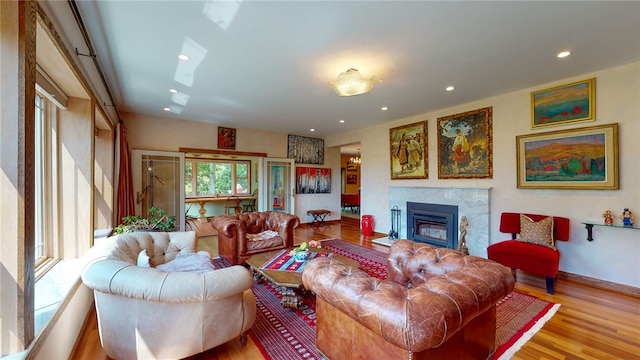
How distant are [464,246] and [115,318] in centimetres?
467

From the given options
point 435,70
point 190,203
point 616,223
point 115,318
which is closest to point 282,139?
point 190,203

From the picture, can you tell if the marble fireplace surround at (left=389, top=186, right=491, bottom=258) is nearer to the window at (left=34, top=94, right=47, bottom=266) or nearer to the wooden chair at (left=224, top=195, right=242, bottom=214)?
the window at (left=34, top=94, right=47, bottom=266)

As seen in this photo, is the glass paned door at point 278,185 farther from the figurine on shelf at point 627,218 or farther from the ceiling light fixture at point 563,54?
the figurine on shelf at point 627,218

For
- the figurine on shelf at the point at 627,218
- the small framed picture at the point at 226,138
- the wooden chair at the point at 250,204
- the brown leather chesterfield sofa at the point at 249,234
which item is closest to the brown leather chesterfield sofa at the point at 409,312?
the brown leather chesterfield sofa at the point at 249,234

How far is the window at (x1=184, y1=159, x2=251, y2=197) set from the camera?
878 cm

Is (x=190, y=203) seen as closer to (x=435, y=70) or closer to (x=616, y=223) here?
(x=435, y=70)

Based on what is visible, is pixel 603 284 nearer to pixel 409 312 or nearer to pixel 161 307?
pixel 409 312

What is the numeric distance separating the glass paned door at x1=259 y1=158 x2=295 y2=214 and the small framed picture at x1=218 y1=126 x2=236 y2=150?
98 centimetres

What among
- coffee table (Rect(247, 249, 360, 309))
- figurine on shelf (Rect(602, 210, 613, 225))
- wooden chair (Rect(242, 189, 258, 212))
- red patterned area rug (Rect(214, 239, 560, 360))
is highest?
figurine on shelf (Rect(602, 210, 613, 225))

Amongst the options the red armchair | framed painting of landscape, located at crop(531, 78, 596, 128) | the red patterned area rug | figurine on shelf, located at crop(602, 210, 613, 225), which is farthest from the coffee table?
framed painting of landscape, located at crop(531, 78, 596, 128)

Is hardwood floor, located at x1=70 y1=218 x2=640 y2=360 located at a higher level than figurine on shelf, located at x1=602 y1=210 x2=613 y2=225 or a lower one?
lower

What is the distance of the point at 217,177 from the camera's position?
9.34 m

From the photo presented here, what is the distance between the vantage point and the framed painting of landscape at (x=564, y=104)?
333cm

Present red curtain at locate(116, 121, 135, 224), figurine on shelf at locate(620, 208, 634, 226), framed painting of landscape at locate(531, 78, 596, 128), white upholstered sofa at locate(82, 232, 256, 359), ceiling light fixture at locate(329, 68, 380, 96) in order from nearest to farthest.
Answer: white upholstered sofa at locate(82, 232, 256, 359) → ceiling light fixture at locate(329, 68, 380, 96) → figurine on shelf at locate(620, 208, 634, 226) → framed painting of landscape at locate(531, 78, 596, 128) → red curtain at locate(116, 121, 135, 224)
